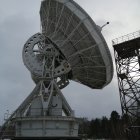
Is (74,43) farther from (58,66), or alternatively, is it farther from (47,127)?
(47,127)

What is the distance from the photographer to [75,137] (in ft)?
95.6

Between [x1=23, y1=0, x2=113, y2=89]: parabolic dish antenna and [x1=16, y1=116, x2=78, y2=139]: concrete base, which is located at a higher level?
[x1=23, y1=0, x2=113, y2=89]: parabolic dish antenna

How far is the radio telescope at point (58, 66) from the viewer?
2805 cm

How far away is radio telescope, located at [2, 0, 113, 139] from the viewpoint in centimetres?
2805

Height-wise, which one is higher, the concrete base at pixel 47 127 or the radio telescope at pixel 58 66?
the radio telescope at pixel 58 66

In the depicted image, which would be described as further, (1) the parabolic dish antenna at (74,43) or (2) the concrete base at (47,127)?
(2) the concrete base at (47,127)

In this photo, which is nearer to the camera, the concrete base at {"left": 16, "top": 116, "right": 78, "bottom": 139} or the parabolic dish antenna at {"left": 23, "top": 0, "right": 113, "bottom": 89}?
the parabolic dish antenna at {"left": 23, "top": 0, "right": 113, "bottom": 89}

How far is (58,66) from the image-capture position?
30.9m

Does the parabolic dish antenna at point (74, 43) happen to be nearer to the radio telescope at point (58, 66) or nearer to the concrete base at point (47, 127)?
the radio telescope at point (58, 66)

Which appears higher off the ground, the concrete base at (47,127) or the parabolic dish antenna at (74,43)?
the parabolic dish antenna at (74,43)

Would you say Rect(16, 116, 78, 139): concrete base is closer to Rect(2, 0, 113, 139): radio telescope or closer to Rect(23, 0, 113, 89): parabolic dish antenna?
Rect(2, 0, 113, 139): radio telescope

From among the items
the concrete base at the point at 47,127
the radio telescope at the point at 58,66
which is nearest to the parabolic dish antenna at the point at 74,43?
the radio telescope at the point at 58,66

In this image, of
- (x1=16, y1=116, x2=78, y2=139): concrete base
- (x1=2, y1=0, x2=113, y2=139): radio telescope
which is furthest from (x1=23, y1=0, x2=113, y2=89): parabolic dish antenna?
(x1=16, y1=116, x2=78, y2=139): concrete base

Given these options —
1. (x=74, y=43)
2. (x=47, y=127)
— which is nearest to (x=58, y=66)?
(x=74, y=43)
